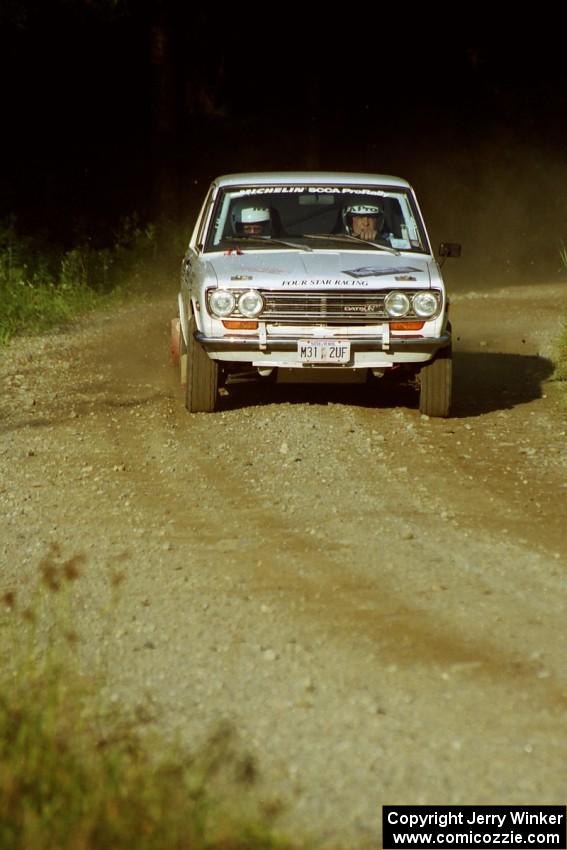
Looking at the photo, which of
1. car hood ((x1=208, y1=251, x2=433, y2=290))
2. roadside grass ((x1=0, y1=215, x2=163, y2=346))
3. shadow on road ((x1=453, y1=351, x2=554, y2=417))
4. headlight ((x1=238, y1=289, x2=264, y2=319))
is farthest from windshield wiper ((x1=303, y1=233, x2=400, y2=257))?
roadside grass ((x1=0, y1=215, x2=163, y2=346))

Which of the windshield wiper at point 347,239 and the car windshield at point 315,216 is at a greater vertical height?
the car windshield at point 315,216

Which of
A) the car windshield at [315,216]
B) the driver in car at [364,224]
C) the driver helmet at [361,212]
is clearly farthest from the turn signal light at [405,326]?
the driver helmet at [361,212]

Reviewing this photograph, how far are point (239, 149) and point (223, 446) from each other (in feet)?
72.7

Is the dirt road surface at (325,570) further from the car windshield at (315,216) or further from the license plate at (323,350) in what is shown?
the car windshield at (315,216)

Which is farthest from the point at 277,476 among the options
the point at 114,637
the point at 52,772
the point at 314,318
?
the point at 52,772

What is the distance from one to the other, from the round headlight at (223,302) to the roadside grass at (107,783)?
16.6 ft

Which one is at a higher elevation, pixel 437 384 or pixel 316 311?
pixel 316 311

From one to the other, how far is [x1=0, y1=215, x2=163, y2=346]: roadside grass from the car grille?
19.1 feet

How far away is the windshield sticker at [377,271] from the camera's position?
32.5 ft

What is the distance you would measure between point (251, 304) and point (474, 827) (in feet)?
20.2

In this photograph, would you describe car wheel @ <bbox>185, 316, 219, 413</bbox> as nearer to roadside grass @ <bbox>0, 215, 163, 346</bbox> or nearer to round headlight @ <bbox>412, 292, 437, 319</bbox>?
round headlight @ <bbox>412, 292, 437, 319</bbox>

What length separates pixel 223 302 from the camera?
32.2 ft

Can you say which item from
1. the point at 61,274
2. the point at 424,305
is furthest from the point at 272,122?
the point at 424,305

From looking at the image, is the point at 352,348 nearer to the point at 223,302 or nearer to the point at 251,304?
the point at 251,304
